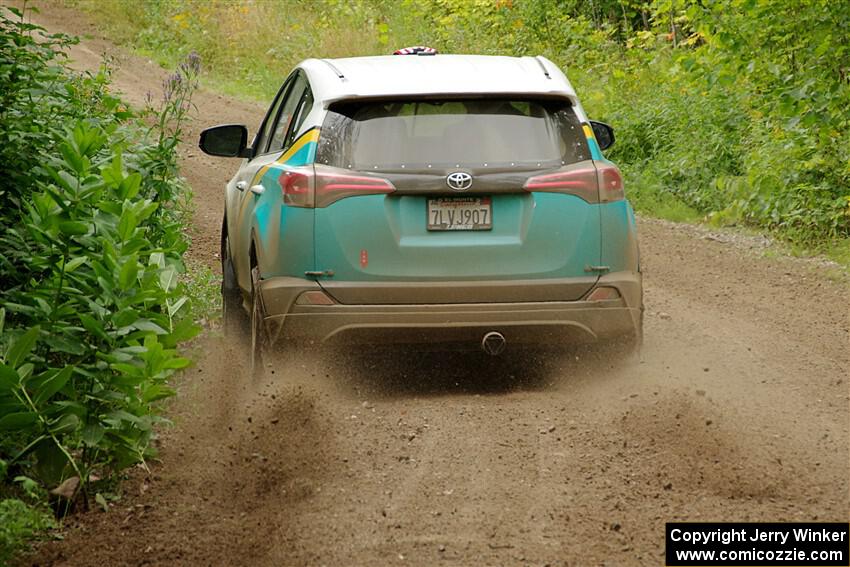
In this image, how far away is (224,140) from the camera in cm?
806

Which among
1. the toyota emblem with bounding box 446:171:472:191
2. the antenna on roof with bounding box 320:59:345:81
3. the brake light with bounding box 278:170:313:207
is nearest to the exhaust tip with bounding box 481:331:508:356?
the toyota emblem with bounding box 446:171:472:191

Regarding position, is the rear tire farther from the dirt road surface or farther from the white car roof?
the white car roof

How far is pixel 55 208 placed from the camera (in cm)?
564

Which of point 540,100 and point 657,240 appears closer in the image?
point 540,100

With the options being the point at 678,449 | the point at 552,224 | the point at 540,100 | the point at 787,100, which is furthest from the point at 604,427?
the point at 787,100

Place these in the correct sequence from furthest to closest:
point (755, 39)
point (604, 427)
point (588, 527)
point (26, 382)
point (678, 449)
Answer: point (755, 39) → point (604, 427) → point (678, 449) → point (26, 382) → point (588, 527)

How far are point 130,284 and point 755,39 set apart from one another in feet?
29.1

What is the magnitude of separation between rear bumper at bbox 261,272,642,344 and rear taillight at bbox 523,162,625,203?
415 millimetres

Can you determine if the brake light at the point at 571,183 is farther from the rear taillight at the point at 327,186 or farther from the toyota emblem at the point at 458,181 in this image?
the rear taillight at the point at 327,186

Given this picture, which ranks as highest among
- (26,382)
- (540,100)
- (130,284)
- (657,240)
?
(540,100)

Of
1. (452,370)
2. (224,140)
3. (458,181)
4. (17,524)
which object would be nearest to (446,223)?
(458,181)

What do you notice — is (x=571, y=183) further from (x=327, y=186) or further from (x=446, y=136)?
(x=327, y=186)

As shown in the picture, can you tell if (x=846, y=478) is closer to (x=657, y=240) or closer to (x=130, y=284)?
(x=130, y=284)

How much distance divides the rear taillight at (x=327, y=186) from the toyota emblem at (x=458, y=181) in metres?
0.27
